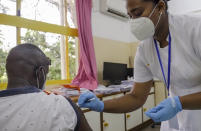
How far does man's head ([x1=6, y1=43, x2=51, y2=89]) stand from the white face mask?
0.56 meters

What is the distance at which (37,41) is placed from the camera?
246cm

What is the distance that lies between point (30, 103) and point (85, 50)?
1.98 m

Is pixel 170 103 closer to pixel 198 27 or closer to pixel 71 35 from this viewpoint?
pixel 198 27

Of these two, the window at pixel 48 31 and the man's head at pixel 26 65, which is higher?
the window at pixel 48 31

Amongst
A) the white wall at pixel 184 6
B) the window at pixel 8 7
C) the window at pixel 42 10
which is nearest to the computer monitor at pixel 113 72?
the window at pixel 42 10

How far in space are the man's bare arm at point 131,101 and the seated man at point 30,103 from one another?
0.81ft

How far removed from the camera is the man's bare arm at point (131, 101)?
3.51ft

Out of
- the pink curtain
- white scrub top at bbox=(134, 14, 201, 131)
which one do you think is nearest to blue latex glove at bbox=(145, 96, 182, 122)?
white scrub top at bbox=(134, 14, 201, 131)

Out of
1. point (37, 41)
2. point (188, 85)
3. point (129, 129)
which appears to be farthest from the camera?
point (129, 129)

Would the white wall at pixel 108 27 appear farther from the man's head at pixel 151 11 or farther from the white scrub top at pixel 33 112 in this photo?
the white scrub top at pixel 33 112

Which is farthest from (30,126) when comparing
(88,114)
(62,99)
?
(88,114)

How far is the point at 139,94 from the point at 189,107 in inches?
14.6

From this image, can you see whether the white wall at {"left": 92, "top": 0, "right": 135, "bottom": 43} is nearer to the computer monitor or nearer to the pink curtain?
the pink curtain

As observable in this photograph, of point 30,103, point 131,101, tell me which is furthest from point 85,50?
point 30,103
